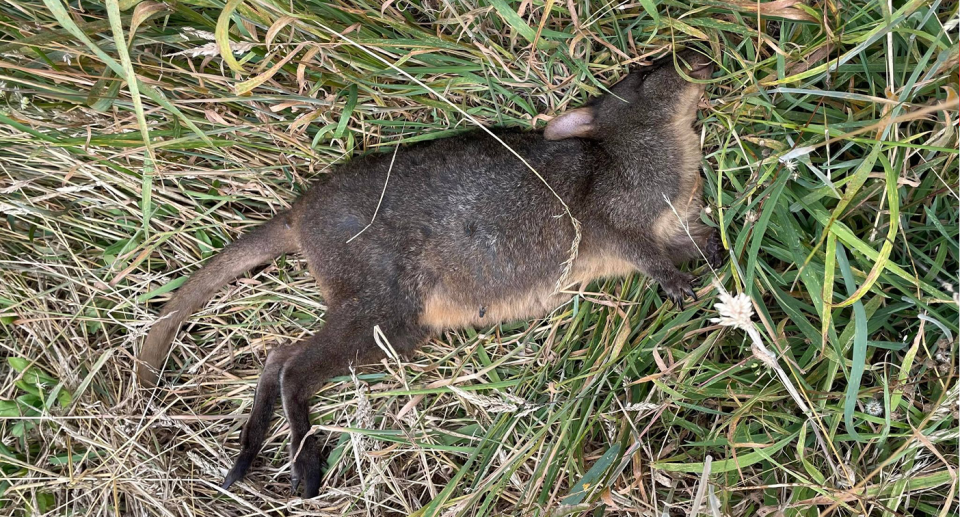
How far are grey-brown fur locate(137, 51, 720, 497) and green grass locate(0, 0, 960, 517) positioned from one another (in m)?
0.16

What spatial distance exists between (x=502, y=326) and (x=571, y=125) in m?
1.05

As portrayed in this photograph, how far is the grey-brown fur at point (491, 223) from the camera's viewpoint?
9.55ft

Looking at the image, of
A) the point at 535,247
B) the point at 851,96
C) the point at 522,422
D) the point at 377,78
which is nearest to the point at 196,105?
the point at 377,78

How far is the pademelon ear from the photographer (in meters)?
2.91

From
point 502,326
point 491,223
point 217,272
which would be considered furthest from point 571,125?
point 217,272

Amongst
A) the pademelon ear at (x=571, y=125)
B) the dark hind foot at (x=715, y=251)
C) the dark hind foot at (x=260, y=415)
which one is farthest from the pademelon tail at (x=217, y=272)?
the dark hind foot at (x=715, y=251)

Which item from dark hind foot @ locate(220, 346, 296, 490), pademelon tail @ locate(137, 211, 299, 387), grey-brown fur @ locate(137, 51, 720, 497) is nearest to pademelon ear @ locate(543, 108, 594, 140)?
grey-brown fur @ locate(137, 51, 720, 497)

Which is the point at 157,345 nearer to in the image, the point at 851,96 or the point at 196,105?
the point at 196,105

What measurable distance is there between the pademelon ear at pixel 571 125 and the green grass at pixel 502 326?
0.39 ft

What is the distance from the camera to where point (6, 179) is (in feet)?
10.2

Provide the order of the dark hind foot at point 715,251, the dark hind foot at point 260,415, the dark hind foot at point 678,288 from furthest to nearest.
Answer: the dark hind foot at point 260,415, the dark hind foot at point 715,251, the dark hind foot at point 678,288

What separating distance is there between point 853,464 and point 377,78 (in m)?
2.59

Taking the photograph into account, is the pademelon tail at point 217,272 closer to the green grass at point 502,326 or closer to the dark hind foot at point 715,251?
the green grass at point 502,326

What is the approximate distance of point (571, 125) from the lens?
294cm
